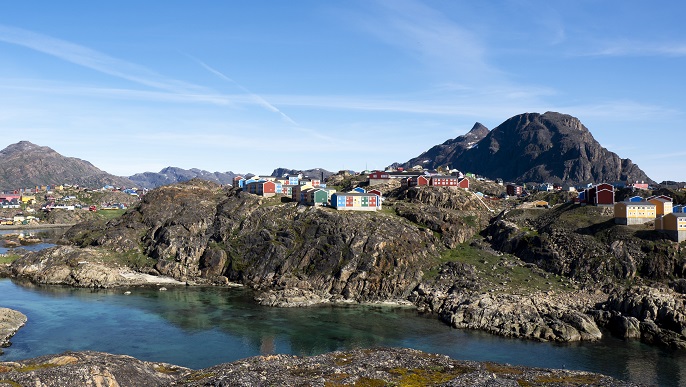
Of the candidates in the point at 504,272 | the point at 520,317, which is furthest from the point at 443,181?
the point at 520,317

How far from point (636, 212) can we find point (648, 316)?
143ft

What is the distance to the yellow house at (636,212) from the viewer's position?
118750 millimetres

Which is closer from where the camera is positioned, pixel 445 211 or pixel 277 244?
pixel 277 244

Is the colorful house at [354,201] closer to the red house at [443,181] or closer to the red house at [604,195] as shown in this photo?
the red house at [443,181]

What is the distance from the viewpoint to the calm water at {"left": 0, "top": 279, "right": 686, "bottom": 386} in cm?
7181

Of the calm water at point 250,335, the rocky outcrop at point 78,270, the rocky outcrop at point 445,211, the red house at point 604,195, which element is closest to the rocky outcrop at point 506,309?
the calm water at point 250,335

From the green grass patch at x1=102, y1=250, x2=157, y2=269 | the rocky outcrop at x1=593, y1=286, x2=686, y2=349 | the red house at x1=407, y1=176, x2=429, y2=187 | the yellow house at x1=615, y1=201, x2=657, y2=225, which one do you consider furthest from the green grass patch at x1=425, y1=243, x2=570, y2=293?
the green grass patch at x1=102, y1=250, x2=157, y2=269

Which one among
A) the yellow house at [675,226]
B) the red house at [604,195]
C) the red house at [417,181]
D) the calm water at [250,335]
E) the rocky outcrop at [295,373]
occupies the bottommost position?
the calm water at [250,335]

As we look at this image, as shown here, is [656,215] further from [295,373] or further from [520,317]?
[295,373]

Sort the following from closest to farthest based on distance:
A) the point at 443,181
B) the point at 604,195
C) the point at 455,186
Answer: the point at 604,195
the point at 455,186
the point at 443,181

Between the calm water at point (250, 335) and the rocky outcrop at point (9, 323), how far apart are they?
1428mm

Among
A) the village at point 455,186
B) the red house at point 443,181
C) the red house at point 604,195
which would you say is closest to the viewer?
the village at point 455,186

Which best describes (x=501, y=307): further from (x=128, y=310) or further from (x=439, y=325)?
(x=128, y=310)

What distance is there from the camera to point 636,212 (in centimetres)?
11950
